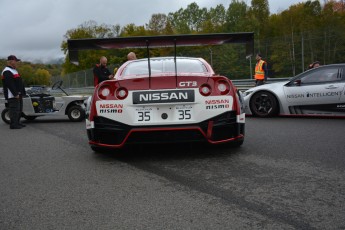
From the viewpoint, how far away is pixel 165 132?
4.32 meters

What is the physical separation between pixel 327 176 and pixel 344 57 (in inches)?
571

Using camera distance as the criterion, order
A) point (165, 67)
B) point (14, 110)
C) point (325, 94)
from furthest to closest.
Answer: point (14, 110) < point (325, 94) < point (165, 67)

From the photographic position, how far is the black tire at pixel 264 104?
28.7 feet

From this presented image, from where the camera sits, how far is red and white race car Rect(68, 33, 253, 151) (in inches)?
171

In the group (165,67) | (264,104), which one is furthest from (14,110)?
(264,104)

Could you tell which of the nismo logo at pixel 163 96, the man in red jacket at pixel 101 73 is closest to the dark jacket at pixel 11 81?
the man in red jacket at pixel 101 73

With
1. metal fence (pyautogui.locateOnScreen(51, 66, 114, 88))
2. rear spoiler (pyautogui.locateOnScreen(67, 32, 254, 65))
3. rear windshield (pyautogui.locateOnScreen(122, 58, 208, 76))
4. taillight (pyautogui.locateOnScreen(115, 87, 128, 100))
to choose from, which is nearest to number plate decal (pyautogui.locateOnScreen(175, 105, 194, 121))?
taillight (pyautogui.locateOnScreen(115, 87, 128, 100))

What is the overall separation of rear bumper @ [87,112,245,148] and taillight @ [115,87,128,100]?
0.93 ft

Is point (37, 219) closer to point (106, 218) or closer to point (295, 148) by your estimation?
point (106, 218)

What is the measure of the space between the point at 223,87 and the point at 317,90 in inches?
168

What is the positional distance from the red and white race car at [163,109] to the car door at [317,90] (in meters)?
4.09

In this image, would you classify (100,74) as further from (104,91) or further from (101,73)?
(104,91)

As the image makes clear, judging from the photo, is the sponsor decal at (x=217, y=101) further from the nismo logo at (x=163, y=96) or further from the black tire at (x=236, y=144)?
the black tire at (x=236, y=144)

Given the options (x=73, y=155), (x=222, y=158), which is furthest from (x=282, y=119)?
(x=73, y=155)
